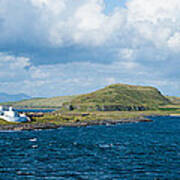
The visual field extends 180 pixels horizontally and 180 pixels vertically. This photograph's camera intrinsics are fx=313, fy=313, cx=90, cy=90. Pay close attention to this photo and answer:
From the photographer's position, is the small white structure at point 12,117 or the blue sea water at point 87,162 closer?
the blue sea water at point 87,162

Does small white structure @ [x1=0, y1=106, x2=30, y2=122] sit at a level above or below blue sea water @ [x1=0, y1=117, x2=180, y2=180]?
above

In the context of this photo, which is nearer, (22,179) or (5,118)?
(22,179)

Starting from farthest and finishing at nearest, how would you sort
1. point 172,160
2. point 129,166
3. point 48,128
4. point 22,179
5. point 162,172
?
point 48,128 < point 172,160 < point 129,166 < point 162,172 < point 22,179

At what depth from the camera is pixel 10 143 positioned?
108688mm

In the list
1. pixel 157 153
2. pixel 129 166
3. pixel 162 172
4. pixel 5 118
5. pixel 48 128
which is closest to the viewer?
pixel 162 172

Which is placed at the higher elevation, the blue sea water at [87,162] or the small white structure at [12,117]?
the small white structure at [12,117]

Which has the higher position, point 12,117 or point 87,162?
point 12,117

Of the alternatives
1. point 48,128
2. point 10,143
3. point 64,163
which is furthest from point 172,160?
point 48,128

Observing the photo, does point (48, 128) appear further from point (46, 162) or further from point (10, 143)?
point (46, 162)

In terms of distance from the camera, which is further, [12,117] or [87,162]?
[12,117]

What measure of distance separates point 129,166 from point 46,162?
19.6 meters

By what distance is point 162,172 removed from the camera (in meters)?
65.0

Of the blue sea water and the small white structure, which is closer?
the blue sea water

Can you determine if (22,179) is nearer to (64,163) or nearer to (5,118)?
(64,163)
